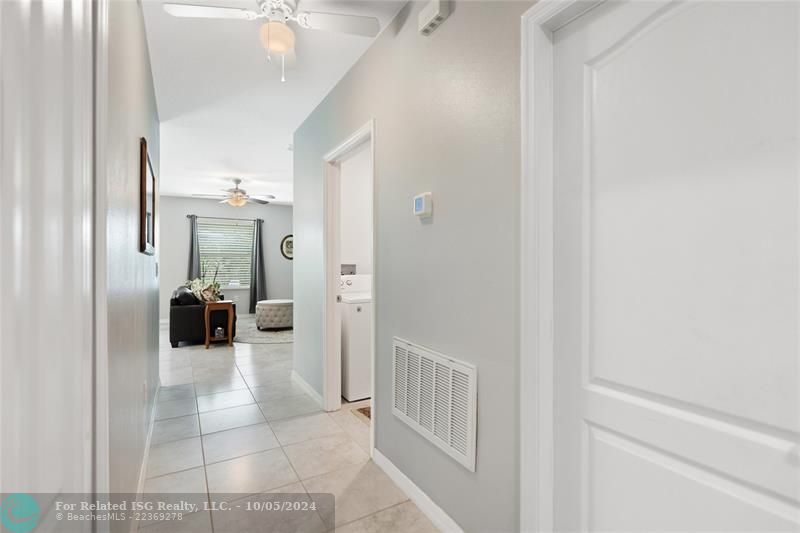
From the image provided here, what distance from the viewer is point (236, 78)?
9.27 ft

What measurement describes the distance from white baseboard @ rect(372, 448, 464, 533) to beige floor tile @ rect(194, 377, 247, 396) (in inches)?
79.7

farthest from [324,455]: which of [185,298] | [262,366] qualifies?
[185,298]

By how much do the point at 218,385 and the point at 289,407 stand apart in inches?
41.5

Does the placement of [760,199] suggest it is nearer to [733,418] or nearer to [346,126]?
[733,418]

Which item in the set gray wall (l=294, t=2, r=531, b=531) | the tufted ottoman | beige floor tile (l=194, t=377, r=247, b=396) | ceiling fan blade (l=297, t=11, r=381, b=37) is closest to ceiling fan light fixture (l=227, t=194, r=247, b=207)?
the tufted ottoman

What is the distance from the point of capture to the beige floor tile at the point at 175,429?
2.73 meters

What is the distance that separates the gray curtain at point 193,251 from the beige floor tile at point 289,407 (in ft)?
19.5

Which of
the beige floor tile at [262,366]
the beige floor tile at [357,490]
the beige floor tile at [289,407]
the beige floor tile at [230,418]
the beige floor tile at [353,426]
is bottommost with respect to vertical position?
the beige floor tile at [357,490]

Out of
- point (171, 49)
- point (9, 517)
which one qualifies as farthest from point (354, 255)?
point (9, 517)

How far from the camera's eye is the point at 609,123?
47.1 inches

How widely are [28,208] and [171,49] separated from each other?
2.35m

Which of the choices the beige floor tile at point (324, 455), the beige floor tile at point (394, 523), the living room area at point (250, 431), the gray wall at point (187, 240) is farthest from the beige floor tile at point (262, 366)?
the gray wall at point (187, 240)

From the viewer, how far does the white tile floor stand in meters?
1.88

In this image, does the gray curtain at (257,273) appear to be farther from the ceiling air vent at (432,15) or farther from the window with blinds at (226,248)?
the ceiling air vent at (432,15)
